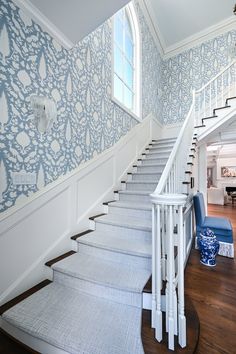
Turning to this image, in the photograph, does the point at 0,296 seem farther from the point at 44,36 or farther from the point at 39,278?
the point at 44,36

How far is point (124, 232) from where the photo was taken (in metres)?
2.08

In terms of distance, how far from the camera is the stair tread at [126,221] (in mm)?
2008

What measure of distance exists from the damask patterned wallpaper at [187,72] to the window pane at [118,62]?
2.38 metres

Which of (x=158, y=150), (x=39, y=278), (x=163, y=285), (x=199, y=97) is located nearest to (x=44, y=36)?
(x=39, y=278)

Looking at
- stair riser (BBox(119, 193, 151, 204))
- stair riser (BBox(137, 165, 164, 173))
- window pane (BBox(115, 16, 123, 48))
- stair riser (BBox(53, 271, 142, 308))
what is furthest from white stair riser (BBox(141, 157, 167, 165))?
stair riser (BBox(53, 271, 142, 308))

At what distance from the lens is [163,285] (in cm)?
132

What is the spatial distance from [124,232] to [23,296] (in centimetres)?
110

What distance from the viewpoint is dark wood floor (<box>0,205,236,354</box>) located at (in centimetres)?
119

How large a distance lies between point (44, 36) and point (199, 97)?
4218mm

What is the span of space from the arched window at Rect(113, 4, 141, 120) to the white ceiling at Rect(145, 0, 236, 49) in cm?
85

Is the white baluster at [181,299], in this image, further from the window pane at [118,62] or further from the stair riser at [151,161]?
the window pane at [118,62]

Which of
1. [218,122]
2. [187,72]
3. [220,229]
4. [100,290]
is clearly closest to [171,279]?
[100,290]

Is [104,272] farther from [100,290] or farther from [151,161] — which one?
[151,161]

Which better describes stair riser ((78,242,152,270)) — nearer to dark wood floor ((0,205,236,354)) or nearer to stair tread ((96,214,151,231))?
stair tread ((96,214,151,231))
